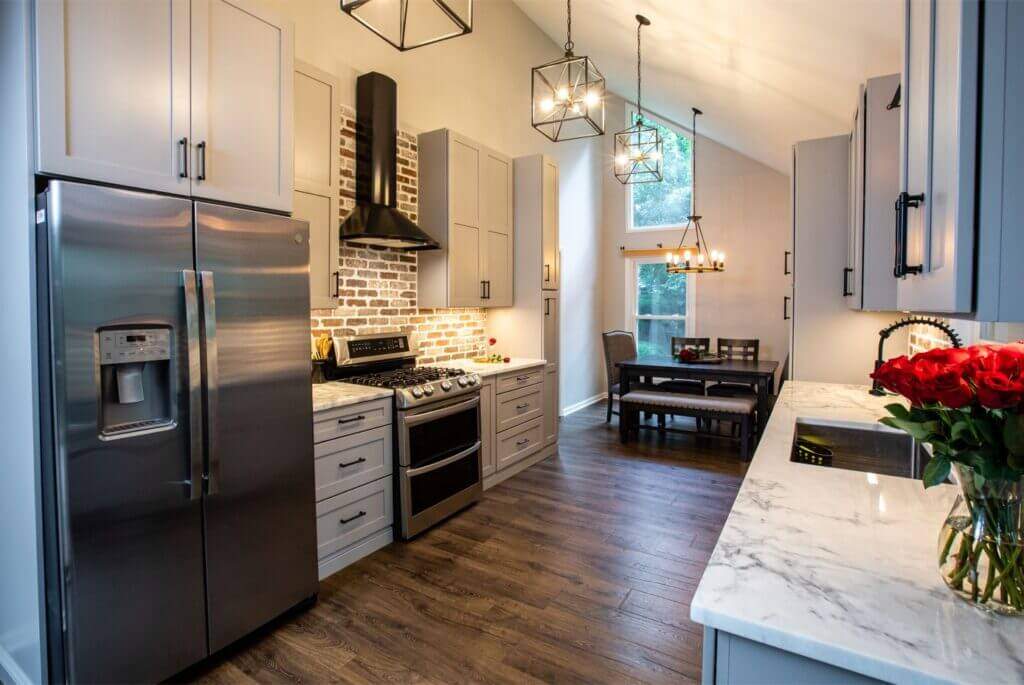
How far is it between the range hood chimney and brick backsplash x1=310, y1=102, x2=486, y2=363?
0.06m

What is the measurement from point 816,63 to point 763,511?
2908mm

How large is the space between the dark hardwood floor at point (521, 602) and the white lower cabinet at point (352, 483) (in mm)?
114

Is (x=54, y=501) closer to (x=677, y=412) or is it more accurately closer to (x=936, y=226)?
(x=936, y=226)

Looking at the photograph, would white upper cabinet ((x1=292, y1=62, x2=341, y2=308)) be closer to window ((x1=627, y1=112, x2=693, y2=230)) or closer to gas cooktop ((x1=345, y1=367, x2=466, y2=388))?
gas cooktop ((x1=345, y1=367, x2=466, y2=388))

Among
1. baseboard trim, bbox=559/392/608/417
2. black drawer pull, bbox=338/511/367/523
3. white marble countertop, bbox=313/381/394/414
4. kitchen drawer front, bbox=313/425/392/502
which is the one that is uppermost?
white marble countertop, bbox=313/381/394/414

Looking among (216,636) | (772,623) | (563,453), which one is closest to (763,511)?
(772,623)

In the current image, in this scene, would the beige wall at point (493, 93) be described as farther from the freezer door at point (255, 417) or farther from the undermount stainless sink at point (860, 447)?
the undermount stainless sink at point (860, 447)

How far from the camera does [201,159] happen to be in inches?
77.7

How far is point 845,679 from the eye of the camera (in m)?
0.79

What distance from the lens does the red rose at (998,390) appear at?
0.73m

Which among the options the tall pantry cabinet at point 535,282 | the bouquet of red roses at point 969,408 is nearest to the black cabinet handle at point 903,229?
the bouquet of red roses at point 969,408

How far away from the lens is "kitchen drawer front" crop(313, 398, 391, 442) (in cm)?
258

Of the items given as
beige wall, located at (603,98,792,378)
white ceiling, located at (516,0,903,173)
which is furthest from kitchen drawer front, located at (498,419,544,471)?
beige wall, located at (603,98,792,378)

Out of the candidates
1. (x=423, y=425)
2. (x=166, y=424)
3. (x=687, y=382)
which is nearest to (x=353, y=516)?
(x=423, y=425)
